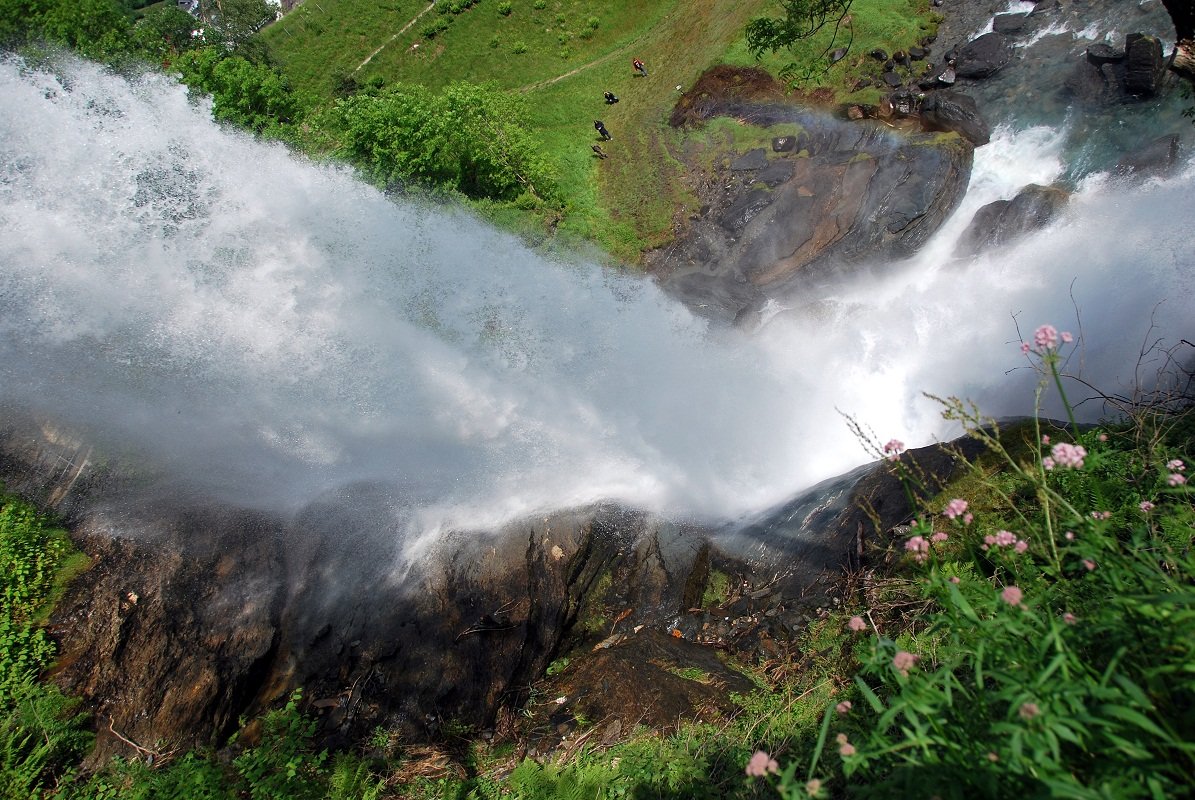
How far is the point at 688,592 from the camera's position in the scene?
32.3ft

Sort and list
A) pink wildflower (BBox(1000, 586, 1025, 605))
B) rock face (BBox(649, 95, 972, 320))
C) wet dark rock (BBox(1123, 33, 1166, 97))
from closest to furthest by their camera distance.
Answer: pink wildflower (BBox(1000, 586, 1025, 605))
wet dark rock (BBox(1123, 33, 1166, 97))
rock face (BBox(649, 95, 972, 320))

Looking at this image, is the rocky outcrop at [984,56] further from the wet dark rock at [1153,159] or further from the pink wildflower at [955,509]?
the pink wildflower at [955,509]

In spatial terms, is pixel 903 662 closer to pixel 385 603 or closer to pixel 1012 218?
pixel 385 603

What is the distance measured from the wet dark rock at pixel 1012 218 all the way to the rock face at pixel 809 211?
1117 millimetres

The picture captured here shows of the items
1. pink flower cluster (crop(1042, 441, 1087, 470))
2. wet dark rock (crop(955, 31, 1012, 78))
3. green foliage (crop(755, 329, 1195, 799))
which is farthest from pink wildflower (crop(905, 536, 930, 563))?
wet dark rock (crop(955, 31, 1012, 78))

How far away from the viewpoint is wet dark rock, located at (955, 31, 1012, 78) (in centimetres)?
2086

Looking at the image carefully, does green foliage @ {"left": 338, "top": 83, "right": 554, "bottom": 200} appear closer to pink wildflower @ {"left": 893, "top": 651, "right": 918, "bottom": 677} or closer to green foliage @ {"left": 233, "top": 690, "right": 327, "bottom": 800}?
green foliage @ {"left": 233, "top": 690, "right": 327, "bottom": 800}

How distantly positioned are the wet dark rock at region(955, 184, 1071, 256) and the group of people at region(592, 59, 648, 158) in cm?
1314

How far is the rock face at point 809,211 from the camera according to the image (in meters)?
18.4

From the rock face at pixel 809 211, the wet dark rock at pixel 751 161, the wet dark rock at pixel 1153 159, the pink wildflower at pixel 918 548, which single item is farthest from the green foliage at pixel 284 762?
the wet dark rock at pixel 1153 159

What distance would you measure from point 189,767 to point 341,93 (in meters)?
35.7

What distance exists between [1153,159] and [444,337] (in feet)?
57.7

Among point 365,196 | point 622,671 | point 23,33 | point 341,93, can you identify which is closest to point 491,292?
point 365,196

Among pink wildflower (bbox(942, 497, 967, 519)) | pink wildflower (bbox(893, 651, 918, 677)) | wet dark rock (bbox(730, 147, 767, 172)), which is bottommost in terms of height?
wet dark rock (bbox(730, 147, 767, 172))
